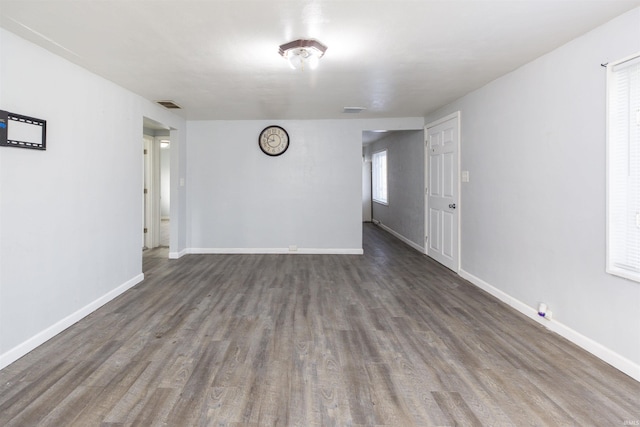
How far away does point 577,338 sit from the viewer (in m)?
2.41

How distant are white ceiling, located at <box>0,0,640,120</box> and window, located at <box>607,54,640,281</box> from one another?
0.43m

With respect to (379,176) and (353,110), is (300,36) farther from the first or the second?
(379,176)

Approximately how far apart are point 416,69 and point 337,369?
263 cm

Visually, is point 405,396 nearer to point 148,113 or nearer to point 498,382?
point 498,382

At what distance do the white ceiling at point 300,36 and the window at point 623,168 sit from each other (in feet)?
1.39

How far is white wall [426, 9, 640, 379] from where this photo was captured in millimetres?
2160

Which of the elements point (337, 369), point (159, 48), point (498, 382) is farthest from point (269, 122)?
point (498, 382)

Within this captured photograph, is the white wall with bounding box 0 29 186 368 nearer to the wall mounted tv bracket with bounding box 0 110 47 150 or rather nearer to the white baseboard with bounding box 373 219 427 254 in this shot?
the wall mounted tv bracket with bounding box 0 110 47 150

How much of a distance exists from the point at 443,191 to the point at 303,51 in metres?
3.06

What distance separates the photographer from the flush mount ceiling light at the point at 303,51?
2.43 meters

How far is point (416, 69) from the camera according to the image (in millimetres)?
3049

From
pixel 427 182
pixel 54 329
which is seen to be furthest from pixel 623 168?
pixel 54 329

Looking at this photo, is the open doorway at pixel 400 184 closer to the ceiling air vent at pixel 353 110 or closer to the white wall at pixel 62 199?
the ceiling air vent at pixel 353 110

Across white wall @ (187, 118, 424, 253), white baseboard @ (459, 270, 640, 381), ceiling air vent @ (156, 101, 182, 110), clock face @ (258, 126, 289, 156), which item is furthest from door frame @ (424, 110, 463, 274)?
ceiling air vent @ (156, 101, 182, 110)
